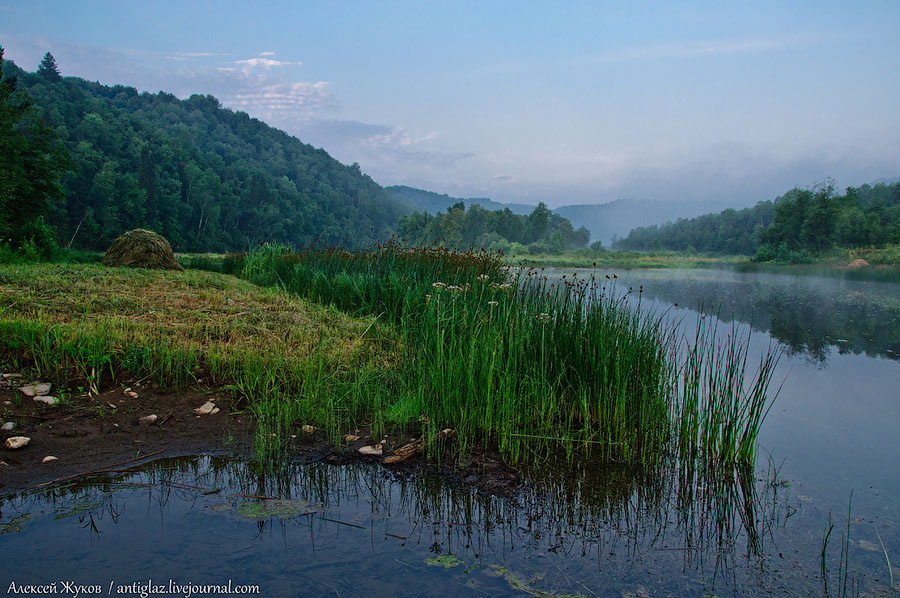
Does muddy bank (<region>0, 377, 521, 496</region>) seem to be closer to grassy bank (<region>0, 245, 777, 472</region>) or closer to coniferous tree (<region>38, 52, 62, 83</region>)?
grassy bank (<region>0, 245, 777, 472</region>)

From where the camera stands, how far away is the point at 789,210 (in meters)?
34.6

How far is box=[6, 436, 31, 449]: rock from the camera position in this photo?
329cm

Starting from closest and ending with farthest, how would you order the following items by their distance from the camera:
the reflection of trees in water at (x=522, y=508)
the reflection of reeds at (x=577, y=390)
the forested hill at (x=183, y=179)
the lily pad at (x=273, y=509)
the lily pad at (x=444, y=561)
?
the lily pad at (x=444, y=561), the reflection of trees in water at (x=522, y=508), the lily pad at (x=273, y=509), the reflection of reeds at (x=577, y=390), the forested hill at (x=183, y=179)

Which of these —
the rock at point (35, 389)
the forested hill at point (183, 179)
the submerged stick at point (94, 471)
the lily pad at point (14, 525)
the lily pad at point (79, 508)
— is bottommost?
the lily pad at point (79, 508)

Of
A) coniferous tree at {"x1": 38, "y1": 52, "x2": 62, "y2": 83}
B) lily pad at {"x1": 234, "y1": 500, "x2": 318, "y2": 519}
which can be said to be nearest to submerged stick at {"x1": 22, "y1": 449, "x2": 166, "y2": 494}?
lily pad at {"x1": 234, "y1": 500, "x2": 318, "y2": 519}

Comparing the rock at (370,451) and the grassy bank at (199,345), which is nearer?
the rock at (370,451)

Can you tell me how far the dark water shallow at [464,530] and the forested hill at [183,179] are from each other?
Answer: 21958mm

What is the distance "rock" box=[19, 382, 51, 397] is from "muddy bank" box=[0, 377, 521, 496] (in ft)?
0.14

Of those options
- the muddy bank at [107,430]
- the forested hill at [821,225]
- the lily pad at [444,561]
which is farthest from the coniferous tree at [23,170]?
the forested hill at [821,225]

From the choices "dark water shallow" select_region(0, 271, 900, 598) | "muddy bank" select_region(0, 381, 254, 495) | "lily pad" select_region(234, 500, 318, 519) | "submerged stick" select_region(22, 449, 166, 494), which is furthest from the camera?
"muddy bank" select_region(0, 381, 254, 495)

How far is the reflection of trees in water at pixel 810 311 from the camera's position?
26.6 ft

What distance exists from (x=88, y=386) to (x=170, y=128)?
312ft

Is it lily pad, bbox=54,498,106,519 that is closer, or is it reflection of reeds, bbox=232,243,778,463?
lily pad, bbox=54,498,106,519

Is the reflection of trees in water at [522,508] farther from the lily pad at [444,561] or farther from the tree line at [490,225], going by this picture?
the tree line at [490,225]
